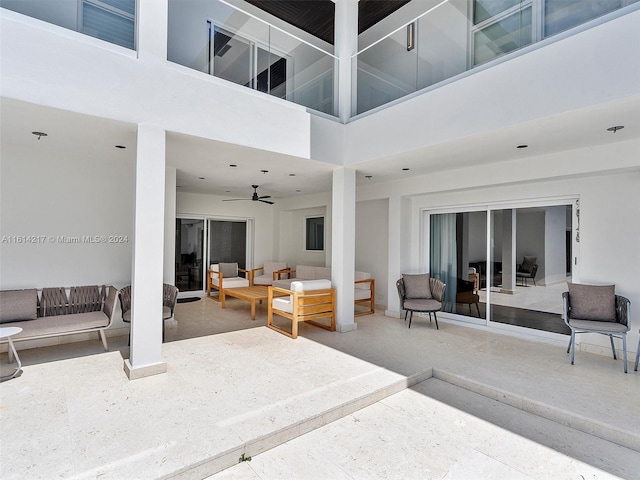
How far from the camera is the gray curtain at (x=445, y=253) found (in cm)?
635

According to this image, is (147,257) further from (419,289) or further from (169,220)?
(419,289)

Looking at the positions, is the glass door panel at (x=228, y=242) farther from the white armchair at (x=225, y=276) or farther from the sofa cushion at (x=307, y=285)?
the sofa cushion at (x=307, y=285)

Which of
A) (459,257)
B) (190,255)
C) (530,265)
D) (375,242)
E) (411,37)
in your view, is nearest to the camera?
(411,37)

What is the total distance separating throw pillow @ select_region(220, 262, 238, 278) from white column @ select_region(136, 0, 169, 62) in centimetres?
562

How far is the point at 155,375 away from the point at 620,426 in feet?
14.4

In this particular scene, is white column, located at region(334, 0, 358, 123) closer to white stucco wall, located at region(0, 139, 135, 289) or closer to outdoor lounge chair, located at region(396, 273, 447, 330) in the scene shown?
outdoor lounge chair, located at region(396, 273, 447, 330)

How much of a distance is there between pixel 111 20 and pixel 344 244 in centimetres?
419

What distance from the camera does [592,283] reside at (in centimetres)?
452

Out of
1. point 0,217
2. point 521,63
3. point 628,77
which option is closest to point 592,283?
point 628,77

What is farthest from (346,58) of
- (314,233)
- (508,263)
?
(314,233)

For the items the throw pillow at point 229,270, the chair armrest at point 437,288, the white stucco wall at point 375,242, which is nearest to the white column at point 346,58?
the white stucco wall at point 375,242

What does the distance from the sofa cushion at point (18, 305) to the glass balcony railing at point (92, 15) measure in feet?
10.6

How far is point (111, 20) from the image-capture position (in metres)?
3.62

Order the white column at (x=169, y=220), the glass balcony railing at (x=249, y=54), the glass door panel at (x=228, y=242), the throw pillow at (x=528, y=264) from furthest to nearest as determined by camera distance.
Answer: the glass door panel at (x=228, y=242)
the white column at (x=169, y=220)
the throw pillow at (x=528, y=264)
the glass balcony railing at (x=249, y=54)
